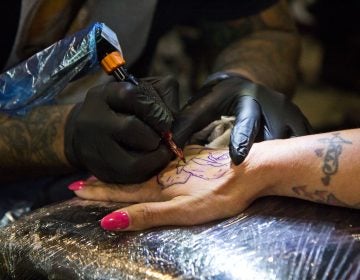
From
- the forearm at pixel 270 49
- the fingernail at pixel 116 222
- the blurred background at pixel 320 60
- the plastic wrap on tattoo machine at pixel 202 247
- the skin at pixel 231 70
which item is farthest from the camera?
the blurred background at pixel 320 60

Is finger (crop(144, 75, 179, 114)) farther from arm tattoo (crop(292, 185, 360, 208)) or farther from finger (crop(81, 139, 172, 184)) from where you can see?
arm tattoo (crop(292, 185, 360, 208))

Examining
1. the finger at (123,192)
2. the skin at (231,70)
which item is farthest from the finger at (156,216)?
the skin at (231,70)

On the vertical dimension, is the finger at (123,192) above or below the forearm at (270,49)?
below

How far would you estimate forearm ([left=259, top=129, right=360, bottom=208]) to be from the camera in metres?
0.75

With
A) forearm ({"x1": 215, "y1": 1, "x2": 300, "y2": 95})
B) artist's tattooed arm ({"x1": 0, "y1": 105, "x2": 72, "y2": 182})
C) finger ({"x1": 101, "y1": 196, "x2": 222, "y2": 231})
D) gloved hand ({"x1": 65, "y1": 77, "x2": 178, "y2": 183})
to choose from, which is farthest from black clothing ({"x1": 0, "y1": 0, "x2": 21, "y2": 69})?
finger ({"x1": 101, "y1": 196, "x2": 222, "y2": 231})

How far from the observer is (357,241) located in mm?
667

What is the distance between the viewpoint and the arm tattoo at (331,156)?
76cm

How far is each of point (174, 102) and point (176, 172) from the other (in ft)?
0.50

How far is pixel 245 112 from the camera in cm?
89

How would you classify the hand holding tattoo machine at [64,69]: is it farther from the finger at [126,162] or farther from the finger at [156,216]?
the finger at [156,216]

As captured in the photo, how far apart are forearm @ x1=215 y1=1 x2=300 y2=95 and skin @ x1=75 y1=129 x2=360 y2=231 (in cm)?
52

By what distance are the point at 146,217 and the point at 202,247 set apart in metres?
0.11

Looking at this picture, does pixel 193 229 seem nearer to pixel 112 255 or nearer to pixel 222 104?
pixel 112 255

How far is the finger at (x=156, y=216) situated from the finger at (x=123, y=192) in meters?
0.10
